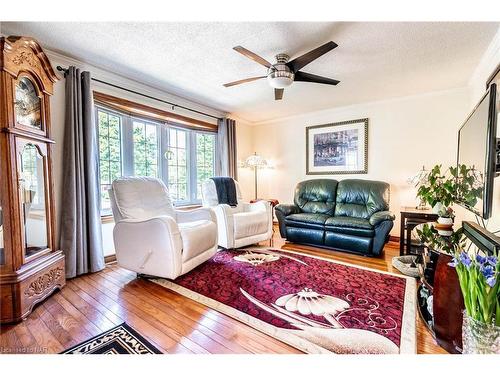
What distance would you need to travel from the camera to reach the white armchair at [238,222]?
2.96m

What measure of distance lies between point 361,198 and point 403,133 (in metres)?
1.19

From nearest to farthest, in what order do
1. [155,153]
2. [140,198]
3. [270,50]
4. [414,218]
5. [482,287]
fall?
[482,287], [270,50], [140,198], [414,218], [155,153]

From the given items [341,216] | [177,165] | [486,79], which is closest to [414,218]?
[341,216]

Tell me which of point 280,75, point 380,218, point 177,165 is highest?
point 280,75

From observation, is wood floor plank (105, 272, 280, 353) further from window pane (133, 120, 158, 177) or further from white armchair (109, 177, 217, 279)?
window pane (133, 120, 158, 177)

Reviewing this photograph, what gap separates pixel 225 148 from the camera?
4.22 metres

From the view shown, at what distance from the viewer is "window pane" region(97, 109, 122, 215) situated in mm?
2818

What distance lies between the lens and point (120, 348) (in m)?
1.32

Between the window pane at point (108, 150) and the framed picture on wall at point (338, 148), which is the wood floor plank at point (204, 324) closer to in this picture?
the window pane at point (108, 150)

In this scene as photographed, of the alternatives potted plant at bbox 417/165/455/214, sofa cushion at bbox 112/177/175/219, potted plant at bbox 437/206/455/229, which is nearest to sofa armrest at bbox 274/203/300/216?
sofa cushion at bbox 112/177/175/219

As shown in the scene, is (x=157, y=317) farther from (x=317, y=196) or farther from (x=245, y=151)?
(x=245, y=151)

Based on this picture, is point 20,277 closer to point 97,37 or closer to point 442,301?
point 97,37
